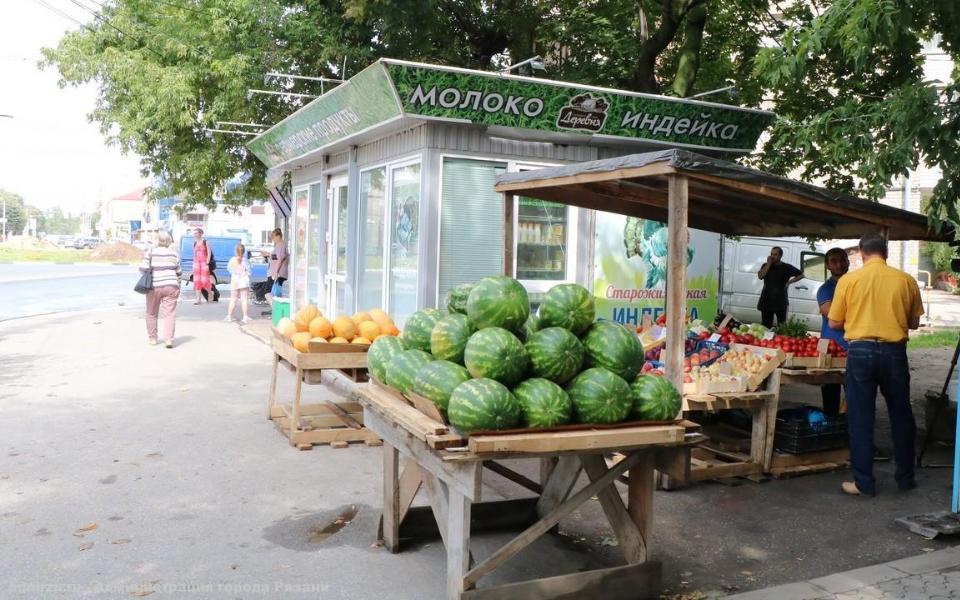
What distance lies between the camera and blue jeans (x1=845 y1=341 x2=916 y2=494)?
6.34 m

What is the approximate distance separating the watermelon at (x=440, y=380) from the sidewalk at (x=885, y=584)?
1940 mm

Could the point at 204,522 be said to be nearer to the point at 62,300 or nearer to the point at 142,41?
the point at 142,41

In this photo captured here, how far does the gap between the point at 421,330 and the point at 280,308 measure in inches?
450

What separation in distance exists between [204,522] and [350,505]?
103cm

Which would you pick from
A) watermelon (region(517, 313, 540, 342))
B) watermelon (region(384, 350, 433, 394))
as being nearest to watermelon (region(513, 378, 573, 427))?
watermelon (region(517, 313, 540, 342))

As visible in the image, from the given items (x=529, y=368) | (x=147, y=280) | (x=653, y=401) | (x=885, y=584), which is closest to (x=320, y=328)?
(x=529, y=368)

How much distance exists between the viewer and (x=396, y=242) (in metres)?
10.7

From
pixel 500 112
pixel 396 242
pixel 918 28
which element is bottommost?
pixel 396 242

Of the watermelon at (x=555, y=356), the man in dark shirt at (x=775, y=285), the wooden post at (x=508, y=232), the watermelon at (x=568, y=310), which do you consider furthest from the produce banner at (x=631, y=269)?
the watermelon at (x=555, y=356)

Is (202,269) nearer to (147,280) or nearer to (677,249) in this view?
(147,280)

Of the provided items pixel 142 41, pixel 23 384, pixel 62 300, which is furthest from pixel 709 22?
pixel 62 300

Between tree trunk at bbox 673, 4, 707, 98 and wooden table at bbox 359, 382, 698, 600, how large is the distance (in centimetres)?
908

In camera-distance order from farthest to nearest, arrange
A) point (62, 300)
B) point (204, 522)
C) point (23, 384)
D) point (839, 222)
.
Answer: point (62, 300), point (23, 384), point (839, 222), point (204, 522)

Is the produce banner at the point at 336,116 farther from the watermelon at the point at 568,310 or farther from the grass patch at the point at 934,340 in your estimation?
the grass patch at the point at 934,340
